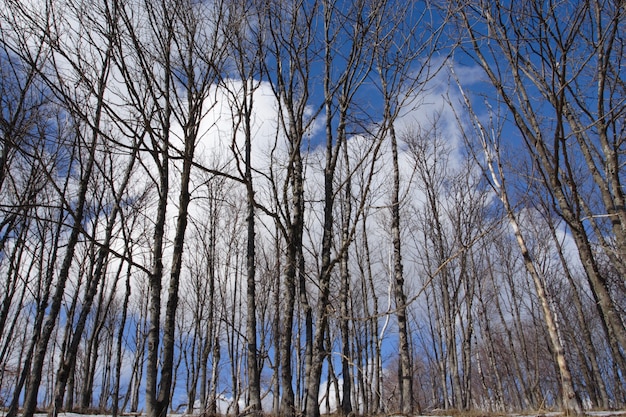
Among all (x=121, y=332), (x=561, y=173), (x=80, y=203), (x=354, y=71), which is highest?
(x=561, y=173)

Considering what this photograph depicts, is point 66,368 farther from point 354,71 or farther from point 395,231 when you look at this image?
point 395,231

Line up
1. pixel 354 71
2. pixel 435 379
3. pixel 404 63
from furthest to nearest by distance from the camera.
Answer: pixel 435 379 < pixel 354 71 < pixel 404 63

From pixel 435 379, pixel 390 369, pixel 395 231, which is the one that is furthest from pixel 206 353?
pixel 390 369

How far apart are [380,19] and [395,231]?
6518 mm

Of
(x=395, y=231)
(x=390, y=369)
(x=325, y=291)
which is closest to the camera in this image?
(x=325, y=291)

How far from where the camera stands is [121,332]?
9.17 meters

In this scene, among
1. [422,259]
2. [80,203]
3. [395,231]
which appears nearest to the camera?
[80,203]

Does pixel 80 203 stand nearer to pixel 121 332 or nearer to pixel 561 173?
pixel 121 332

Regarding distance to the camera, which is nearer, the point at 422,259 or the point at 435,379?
the point at 422,259

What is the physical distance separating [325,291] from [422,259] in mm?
11495

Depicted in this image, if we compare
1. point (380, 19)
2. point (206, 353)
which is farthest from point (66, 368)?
point (206, 353)

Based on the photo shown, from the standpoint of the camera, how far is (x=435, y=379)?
78.4 feet

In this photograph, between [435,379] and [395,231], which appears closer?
[395,231]

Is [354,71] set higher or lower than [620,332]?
higher
